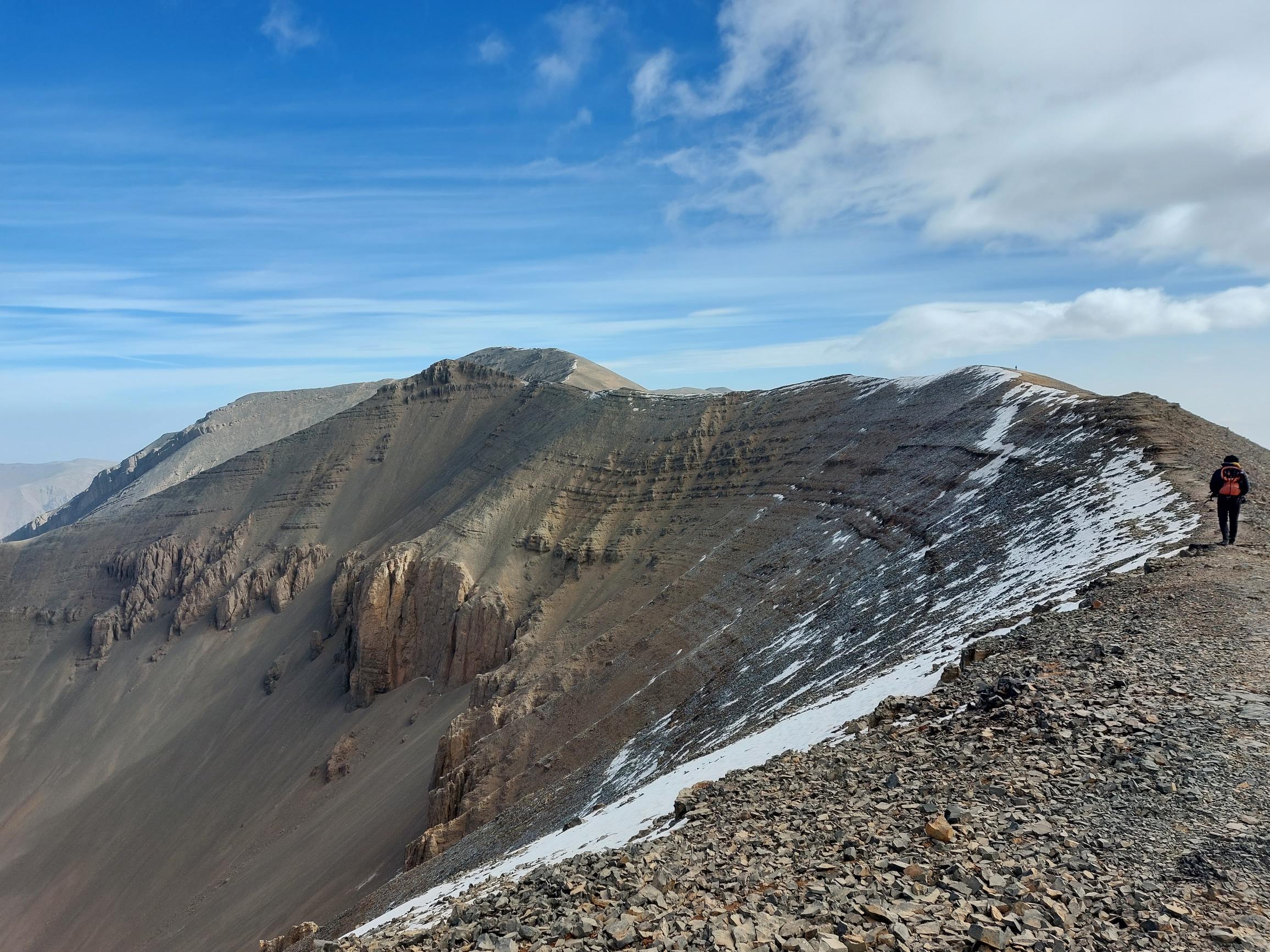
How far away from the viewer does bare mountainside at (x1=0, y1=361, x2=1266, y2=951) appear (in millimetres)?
24000

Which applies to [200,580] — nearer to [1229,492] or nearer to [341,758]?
[341,758]

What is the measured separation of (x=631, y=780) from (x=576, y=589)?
1071 inches

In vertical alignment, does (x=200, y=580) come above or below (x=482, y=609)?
above

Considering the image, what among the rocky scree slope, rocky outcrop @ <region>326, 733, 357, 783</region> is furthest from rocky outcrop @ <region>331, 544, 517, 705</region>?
the rocky scree slope

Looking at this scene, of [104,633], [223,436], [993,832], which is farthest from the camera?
[223,436]

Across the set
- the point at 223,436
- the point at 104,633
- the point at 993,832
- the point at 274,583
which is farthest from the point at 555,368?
the point at 993,832

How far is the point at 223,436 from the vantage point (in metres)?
137

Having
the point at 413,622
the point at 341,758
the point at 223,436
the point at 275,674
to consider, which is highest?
the point at 223,436

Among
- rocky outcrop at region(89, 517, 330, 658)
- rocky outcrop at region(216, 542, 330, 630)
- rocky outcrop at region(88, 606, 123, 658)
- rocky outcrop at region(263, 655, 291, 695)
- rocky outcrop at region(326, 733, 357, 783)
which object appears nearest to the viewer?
rocky outcrop at region(326, 733, 357, 783)

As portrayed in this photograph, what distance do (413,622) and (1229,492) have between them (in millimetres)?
49633

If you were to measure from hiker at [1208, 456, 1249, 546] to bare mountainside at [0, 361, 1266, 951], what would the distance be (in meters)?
1.91

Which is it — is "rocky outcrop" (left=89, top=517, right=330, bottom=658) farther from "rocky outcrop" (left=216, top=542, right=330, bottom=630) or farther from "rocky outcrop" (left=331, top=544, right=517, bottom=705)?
"rocky outcrop" (left=331, top=544, right=517, bottom=705)

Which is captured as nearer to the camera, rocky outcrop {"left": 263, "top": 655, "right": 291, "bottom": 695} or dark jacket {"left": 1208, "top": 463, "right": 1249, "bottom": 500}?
dark jacket {"left": 1208, "top": 463, "right": 1249, "bottom": 500}

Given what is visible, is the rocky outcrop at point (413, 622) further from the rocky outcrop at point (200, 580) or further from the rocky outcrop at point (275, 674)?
the rocky outcrop at point (200, 580)
